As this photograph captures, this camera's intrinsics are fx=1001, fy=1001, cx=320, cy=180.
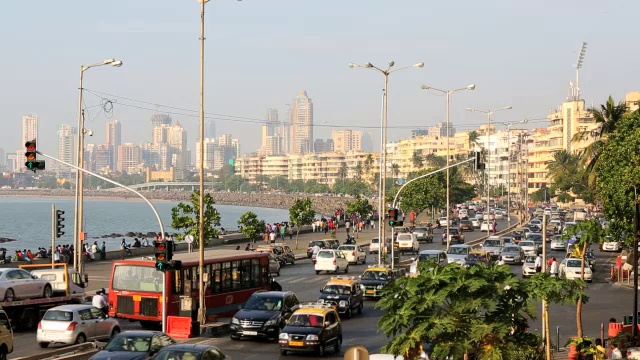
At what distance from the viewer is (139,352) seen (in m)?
22.5

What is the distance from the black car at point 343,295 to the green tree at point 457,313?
17.3 metres

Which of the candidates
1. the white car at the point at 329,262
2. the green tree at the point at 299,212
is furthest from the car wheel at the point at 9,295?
the green tree at the point at 299,212

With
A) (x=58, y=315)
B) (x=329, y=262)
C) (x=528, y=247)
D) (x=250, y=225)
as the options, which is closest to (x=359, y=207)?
(x=250, y=225)

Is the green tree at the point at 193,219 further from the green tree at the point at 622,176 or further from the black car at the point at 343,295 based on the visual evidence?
the green tree at the point at 622,176

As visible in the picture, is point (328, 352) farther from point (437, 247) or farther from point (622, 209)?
point (437, 247)

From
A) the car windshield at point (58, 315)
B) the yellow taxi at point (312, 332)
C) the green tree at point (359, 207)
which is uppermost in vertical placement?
the green tree at point (359, 207)

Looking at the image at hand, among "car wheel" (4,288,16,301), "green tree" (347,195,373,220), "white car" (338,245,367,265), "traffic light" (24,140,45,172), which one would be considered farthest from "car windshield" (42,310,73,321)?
"green tree" (347,195,373,220)

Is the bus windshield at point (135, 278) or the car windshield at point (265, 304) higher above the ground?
the bus windshield at point (135, 278)

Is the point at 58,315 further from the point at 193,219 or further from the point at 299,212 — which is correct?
the point at 299,212

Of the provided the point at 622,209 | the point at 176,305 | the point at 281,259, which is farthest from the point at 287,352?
the point at 281,259

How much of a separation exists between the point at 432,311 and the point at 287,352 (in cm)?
1055

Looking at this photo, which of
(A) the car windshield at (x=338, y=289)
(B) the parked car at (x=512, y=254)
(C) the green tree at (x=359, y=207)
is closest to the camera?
(A) the car windshield at (x=338, y=289)

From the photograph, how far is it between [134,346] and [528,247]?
4418 cm

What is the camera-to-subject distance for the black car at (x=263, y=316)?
2997 cm
